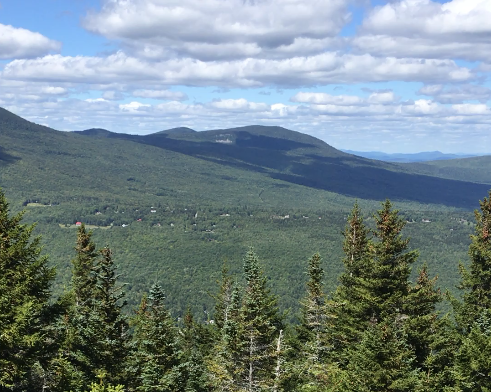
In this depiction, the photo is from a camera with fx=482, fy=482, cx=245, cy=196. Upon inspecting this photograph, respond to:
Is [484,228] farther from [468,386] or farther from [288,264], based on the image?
[288,264]

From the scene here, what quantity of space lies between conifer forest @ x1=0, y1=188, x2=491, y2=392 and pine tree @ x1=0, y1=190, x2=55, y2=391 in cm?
5

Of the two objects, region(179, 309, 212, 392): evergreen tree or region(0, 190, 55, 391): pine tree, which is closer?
region(0, 190, 55, 391): pine tree

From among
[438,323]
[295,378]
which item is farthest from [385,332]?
[295,378]

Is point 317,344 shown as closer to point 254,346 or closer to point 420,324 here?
point 254,346

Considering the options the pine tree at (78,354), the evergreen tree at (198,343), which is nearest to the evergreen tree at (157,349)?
the pine tree at (78,354)

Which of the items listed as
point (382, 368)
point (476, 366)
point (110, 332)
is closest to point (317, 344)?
point (382, 368)

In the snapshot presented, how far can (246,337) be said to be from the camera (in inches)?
988

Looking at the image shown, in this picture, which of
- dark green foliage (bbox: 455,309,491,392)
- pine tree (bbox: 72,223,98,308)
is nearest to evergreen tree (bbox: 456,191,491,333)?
dark green foliage (bbox: 455,309,491,392)

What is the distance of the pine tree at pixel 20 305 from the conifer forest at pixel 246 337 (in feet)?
0.15

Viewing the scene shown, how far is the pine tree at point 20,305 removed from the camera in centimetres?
1895

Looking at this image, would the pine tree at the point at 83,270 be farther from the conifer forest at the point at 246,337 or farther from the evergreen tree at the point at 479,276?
the evergreen tree at the point at 479,276

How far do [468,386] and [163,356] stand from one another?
47.9 ft

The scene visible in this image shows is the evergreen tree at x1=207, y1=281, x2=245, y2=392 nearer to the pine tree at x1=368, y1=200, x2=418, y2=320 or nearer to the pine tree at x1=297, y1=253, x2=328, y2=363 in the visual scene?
the pine tree at x1=297, y1=253, x2=328, y2=363

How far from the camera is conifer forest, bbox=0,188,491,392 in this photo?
68.5ft
